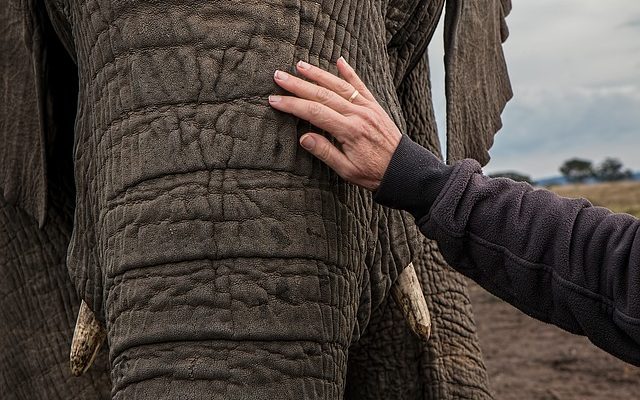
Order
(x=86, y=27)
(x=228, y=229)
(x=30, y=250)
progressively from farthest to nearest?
(x=30, y=250) < (x=86, y=27) < (x=228, y=229)

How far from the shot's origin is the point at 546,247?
202cm

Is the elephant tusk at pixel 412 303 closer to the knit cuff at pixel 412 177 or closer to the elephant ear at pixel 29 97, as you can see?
the knit cuff at pixel 412 177

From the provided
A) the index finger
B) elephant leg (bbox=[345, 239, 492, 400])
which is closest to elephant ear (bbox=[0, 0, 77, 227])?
the index finger

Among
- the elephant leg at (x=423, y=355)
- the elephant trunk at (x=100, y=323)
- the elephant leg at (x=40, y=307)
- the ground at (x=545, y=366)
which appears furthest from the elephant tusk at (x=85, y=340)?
the ground at (x=545, y=366)

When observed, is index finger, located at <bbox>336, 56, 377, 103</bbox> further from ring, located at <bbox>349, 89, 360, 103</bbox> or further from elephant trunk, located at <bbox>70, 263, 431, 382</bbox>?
elephant trunk, located at <bbox>70, 263, 431, 382</bbox>

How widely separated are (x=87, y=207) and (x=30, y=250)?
777 millimetres

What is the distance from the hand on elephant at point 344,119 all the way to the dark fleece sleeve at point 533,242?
3 cm

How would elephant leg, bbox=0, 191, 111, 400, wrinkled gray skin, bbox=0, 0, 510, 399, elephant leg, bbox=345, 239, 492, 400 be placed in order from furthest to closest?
elephant leg, bbox=345, 239, 492, 400 → elephant leg, bbox=0, 191, 111, 400 → wrinkled gray skin, bbox=0, 0, 510, 399

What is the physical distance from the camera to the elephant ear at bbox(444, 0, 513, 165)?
9.42 feet

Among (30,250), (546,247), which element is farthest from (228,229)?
(30,250)

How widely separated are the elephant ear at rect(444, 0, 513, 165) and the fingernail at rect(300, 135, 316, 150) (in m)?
0.89

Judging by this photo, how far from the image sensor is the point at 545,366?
21.3 feet

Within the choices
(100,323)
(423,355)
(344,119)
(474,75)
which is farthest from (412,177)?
(423,355)

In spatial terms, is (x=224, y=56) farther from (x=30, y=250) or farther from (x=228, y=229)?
(x=30, y=250)
